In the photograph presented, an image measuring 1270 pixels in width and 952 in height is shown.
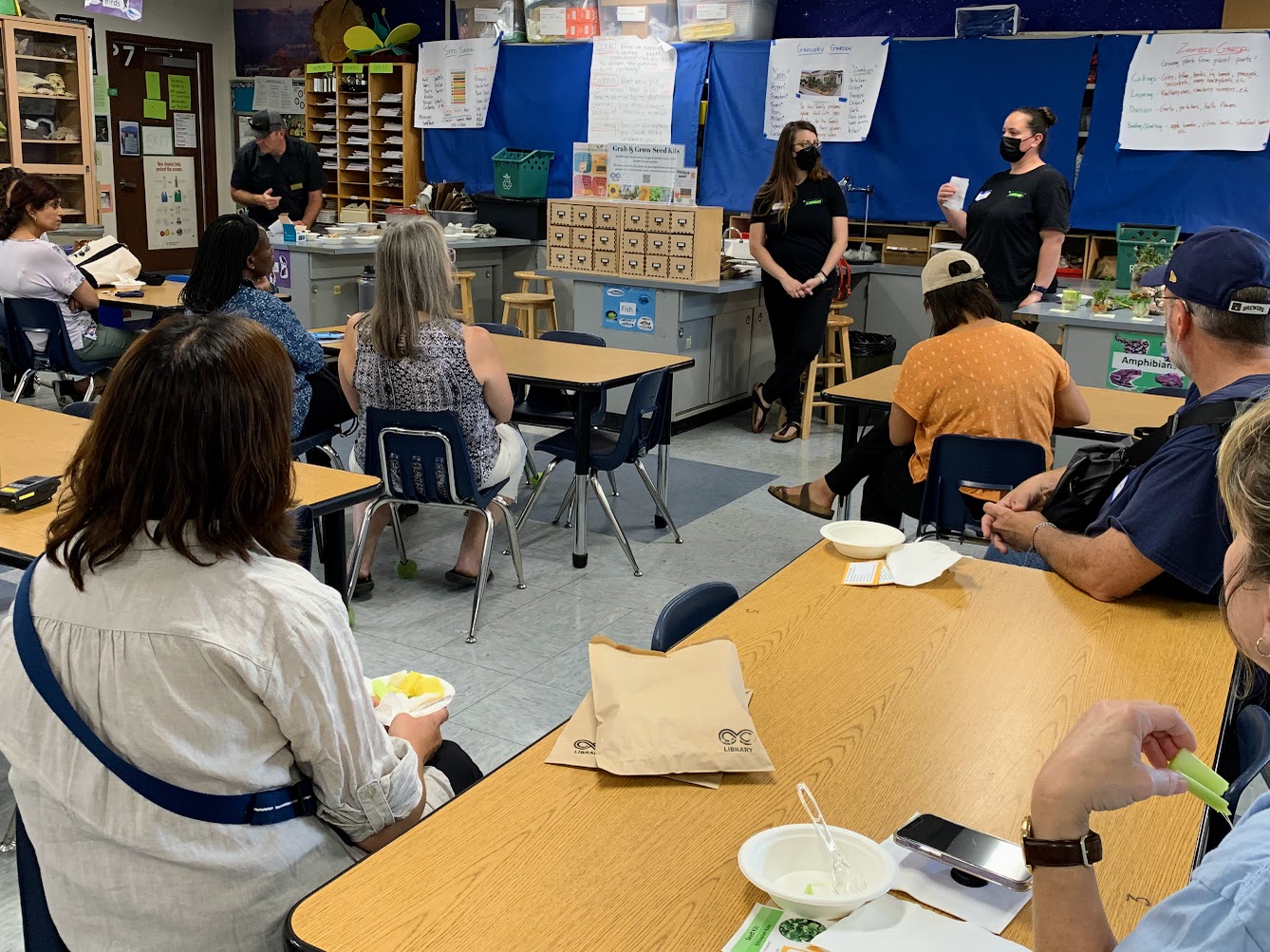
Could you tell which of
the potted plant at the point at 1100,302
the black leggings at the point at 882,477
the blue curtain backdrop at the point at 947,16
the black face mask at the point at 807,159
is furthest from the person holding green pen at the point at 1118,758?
the blue curtain backdrop at the point at 947,16

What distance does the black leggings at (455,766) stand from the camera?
186cm

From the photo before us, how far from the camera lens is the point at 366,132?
10.3 meters

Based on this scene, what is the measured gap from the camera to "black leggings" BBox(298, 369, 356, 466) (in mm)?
4383

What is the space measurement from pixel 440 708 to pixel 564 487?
11.8 feet

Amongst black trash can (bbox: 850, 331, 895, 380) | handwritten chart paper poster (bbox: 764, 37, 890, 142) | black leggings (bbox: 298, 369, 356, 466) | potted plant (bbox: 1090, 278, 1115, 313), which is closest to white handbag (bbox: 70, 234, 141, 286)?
black leggings (bbox: 298, 369, 356, 466)

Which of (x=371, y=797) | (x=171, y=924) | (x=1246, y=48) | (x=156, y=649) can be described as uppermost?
(x=1246, y=48)

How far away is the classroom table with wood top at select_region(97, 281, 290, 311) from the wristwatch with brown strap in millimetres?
4963

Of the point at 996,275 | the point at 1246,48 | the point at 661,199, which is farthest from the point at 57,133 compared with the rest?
the point at 1246,48

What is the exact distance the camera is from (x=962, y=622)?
2.04 m

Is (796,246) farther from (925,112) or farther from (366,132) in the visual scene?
(366,132)

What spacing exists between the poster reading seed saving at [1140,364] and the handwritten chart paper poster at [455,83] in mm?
6125

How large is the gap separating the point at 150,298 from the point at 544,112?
4.50m

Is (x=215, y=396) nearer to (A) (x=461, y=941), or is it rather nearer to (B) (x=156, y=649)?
(B) (x=156, y=649)

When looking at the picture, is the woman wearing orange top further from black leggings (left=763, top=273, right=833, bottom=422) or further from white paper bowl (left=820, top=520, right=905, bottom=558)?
black leggings (left=763, top=273, right=833, bottom=422)
